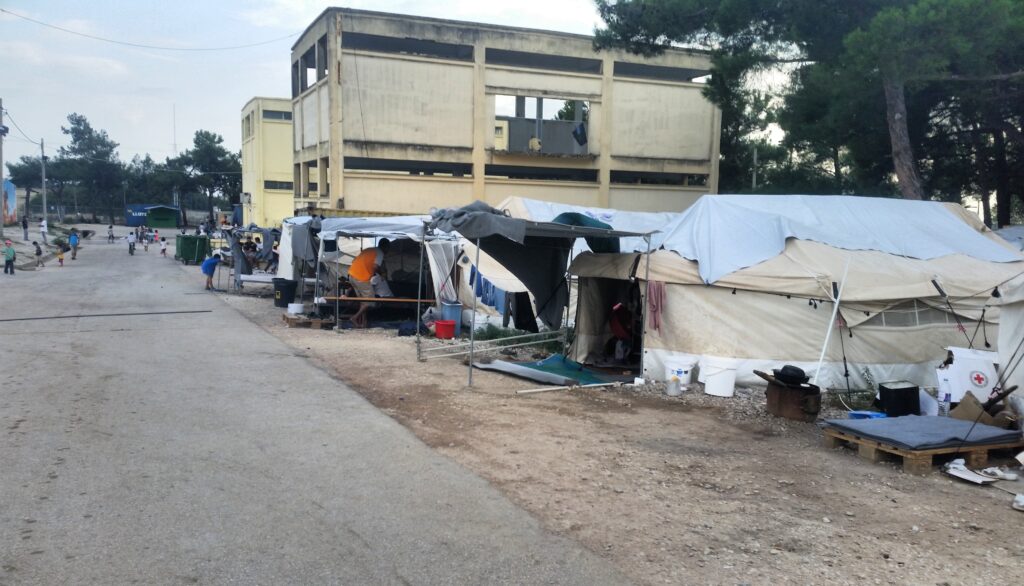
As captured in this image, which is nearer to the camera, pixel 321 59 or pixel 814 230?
pixel 814 230

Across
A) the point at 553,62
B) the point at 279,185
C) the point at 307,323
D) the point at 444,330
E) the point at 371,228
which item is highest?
the point at 553,62

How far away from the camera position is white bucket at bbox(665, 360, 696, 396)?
10805mm

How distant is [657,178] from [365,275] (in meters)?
20.8

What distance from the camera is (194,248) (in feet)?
123

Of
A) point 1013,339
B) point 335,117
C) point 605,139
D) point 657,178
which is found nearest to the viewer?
point 1013,339

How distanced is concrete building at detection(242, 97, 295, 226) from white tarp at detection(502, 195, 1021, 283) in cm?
4089

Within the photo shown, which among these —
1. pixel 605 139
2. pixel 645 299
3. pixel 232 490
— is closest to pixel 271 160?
pixel 605 139

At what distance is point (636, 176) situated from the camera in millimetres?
34969

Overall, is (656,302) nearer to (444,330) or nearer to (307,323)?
(444,330)

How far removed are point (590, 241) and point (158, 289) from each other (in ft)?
54.4

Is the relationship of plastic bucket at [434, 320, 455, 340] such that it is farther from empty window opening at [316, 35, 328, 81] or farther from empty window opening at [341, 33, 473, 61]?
empty window opening at [316, 35, 328, 81]

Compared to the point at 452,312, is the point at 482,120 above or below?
above

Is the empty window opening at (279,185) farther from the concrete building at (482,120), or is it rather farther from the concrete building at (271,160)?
the concrete building at (482,120)

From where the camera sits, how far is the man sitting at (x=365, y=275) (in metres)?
17.6
